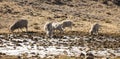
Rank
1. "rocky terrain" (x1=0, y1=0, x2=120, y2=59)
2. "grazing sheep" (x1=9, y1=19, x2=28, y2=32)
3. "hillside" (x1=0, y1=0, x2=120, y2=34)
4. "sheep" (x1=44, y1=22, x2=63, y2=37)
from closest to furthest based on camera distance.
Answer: "rocky terrain" (x1=0, y1=0, x2=120, y2=59)
"sheep" (x1=44, y1=22, x2=63, y2=37)
"grazing sheep" (x1=9, y1=19, x2=28, y2=32)
"hillside" (x1=0, y1=0, x2=120, y2=34)

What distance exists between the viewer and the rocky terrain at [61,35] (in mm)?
32347

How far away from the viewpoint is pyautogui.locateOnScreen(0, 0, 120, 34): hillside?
56.5m

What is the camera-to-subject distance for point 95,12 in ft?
225

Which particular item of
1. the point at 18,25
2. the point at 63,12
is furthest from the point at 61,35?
the point at 63,12

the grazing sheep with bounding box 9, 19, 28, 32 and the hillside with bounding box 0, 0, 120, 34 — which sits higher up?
the grazing sheep with bounding box 9, 19, 28, 32

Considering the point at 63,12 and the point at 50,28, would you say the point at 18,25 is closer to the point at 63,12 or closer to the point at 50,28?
the point at 50,28

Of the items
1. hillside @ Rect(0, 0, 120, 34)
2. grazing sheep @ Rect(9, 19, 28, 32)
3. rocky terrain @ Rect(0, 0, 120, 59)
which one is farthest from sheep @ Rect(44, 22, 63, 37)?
hillside @ Rect(0, 0, 120, 34)

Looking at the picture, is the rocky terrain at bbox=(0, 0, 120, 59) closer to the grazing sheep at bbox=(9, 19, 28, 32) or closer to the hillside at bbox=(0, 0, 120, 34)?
the hillside at bbox=(0, 0, 120, 34)

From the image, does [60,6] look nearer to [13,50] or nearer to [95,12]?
[95,12]

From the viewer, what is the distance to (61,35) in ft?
148

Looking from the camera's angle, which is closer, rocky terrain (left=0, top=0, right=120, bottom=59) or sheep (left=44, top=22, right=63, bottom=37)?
rocky terrain (left=0, top=0, right=120, bottom=59)

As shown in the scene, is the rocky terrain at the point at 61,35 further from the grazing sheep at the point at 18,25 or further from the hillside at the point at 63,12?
the grazing sheep at the point at 18,25

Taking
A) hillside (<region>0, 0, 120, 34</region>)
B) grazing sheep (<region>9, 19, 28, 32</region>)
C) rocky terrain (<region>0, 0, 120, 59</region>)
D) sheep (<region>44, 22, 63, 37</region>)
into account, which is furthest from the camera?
hillside (<region>0, 0, 120, 34</region>)

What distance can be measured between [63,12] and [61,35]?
20.0m
